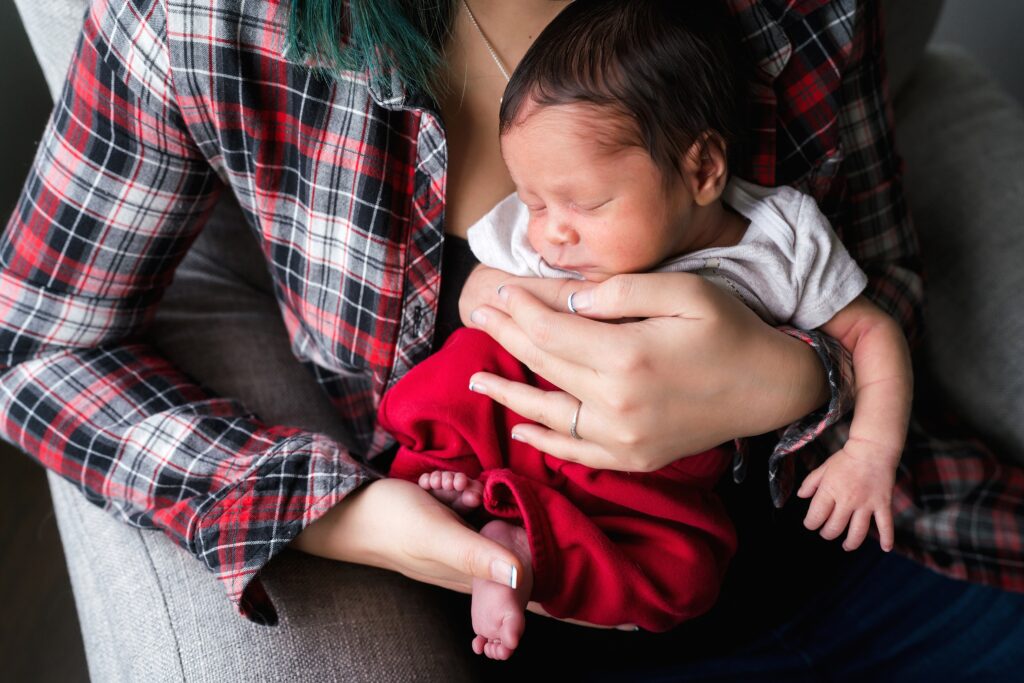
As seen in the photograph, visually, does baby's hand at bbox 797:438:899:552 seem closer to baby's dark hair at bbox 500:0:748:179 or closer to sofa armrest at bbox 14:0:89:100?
baby's dark hair at bbox 500:0:748:179

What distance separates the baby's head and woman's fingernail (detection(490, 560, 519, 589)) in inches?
13.4

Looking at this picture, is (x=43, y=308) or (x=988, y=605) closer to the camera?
(x=43, y=308)

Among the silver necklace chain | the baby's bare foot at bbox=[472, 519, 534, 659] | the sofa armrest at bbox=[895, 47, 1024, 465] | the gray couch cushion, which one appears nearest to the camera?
the baby's bare foot at bbox=[472, 519, 534, 659]

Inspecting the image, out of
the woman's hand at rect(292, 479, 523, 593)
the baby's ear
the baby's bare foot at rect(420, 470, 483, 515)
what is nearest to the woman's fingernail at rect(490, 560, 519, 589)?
the woman's hand at rect(292, 479, 523, 593)

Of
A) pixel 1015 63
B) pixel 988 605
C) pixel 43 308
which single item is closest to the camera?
pixel 43 308

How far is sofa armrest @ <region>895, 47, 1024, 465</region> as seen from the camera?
124 centimetres

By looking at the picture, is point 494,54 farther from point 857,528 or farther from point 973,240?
point 973,240

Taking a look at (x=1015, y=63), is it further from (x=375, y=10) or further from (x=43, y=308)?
(x=43, y=308)

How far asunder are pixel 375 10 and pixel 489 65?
0.21 metres

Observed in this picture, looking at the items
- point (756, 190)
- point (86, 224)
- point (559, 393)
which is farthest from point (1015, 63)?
point (86, 224)

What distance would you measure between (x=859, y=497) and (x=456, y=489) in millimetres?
449

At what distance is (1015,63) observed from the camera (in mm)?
2143

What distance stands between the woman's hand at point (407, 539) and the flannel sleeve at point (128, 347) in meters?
0.04

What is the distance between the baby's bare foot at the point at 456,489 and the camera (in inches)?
34.9
